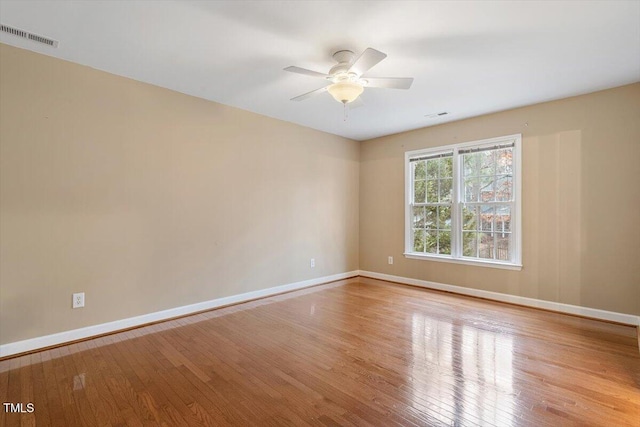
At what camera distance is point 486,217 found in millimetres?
4312

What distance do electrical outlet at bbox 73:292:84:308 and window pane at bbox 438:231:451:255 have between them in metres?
4.51

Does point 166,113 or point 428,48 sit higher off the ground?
point 428,48

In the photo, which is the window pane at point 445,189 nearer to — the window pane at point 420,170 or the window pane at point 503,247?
the window pane at point 420,170

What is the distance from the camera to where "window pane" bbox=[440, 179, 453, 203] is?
4.70 meters

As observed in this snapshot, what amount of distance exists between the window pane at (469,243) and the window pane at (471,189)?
49cm

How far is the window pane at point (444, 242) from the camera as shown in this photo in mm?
4707

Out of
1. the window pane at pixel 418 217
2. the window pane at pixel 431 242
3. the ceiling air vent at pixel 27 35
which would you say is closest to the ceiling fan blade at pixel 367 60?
the ceiling air vent at pixel 27 35

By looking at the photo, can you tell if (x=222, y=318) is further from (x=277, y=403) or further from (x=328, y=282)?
(x=328, y=282)

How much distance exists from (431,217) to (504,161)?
1283 millimetres

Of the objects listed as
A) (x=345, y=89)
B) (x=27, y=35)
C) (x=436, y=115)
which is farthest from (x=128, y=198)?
(x=436, y=115)

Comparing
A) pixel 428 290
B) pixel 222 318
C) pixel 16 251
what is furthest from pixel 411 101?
pixel 16 251

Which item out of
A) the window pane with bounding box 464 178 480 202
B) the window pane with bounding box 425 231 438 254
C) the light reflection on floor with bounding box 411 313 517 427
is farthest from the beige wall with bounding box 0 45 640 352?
the light reflection on floor with bounding box 411 313 517 427

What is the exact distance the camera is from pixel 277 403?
6.28ft

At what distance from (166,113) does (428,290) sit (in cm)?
425
